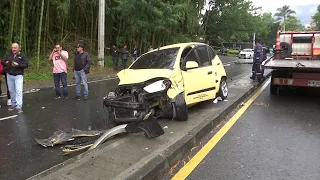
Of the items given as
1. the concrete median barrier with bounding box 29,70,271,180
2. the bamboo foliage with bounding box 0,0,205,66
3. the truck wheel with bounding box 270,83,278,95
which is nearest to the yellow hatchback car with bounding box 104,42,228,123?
the concrete median barrier with bounding box 29,70,271,180

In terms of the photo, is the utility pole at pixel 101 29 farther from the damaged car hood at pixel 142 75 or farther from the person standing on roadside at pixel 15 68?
the damaged car hood at pixel 142 75

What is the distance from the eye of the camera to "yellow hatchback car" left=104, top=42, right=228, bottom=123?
583 cm

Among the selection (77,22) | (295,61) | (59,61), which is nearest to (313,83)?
(295,61)

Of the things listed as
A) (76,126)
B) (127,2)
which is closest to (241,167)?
(76,126)

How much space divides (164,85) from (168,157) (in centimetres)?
182

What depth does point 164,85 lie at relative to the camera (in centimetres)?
588

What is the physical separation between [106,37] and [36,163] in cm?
1967

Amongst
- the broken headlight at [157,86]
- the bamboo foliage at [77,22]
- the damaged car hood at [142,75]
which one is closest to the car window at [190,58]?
the damaged car hood at [142,75]

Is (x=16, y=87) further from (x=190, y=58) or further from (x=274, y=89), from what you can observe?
(x=274, y=89)

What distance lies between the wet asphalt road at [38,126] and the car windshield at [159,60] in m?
1.42

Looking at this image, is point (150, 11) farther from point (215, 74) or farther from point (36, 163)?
point (36, 163)

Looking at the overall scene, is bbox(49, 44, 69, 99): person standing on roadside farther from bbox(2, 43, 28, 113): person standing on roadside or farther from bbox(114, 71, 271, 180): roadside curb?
bbox(114, 71, 271, 180): roadside curb

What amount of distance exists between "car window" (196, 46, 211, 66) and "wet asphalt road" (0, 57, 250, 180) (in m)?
2.55

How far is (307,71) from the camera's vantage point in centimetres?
891
